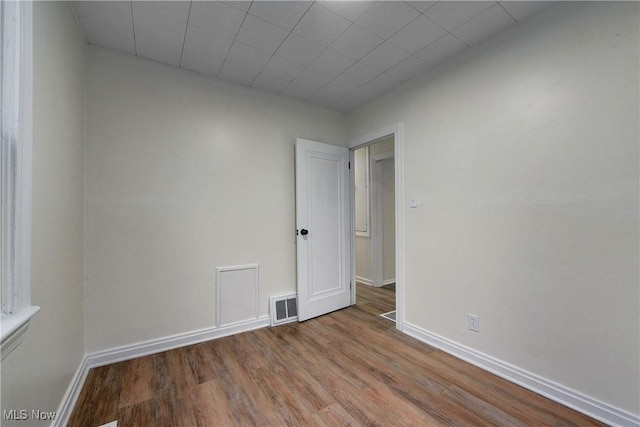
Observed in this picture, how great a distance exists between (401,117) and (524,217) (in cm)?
143

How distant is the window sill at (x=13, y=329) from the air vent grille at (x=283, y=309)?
193cm

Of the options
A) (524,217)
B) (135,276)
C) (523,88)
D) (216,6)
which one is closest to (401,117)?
(523,88)

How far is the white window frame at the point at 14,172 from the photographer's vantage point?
94 centimetres

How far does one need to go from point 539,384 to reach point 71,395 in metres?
2.87

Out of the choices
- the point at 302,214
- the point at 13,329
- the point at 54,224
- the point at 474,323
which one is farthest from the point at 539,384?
the point at 54,224

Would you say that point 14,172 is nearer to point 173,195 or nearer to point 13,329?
point 13,329

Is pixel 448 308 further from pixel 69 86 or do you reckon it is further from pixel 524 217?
pixel 69 86

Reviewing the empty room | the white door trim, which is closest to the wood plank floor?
the empty room

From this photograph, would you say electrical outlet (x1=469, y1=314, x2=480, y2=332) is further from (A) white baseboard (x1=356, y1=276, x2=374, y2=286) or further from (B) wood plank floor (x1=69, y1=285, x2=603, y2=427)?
(A) white baseboard (x1=356, y1=276, x2=374, y2=286)

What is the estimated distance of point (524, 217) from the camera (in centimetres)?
178

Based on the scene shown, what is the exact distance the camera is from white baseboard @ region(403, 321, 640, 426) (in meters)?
1.42

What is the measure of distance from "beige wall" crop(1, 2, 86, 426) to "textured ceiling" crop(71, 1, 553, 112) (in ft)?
1.19

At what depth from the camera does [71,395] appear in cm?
154

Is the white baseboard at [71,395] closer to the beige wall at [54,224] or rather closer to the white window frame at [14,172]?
the beige wall at [54,224]
